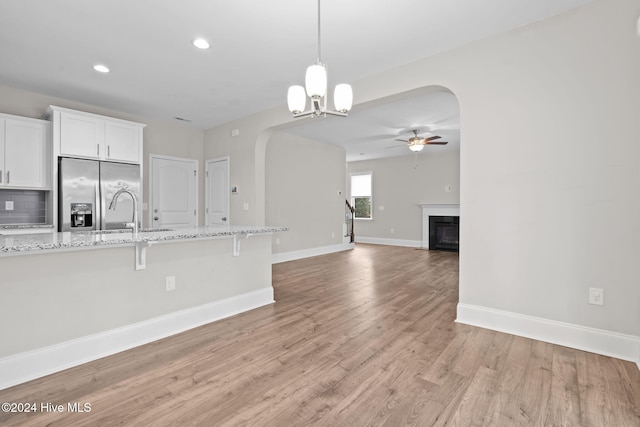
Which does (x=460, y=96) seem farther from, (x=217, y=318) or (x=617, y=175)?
(x=217, y=318)

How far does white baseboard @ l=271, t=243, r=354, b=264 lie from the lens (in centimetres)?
622

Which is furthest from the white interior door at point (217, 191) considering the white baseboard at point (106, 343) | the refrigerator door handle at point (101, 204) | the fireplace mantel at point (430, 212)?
the fireplace mantel at point (430, 212)

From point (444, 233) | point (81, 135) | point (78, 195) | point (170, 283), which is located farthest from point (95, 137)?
point (444, 233)

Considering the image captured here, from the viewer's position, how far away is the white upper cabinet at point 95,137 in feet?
13.1

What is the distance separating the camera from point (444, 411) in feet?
5.53

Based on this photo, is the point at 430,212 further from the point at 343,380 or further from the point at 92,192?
the point at 92,192

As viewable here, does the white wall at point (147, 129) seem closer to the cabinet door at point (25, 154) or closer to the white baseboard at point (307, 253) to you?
the cabinet door at point (25, 154)

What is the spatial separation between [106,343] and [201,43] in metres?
2.78

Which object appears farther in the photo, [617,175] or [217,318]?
[217,318]

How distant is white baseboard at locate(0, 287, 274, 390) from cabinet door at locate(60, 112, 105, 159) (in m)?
2.95

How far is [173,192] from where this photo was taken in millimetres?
5805

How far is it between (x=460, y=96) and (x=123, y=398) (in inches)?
142

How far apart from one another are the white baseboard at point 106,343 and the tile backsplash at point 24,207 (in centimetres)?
317

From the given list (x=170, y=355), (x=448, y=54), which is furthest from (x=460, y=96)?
(x=170, y=355)
